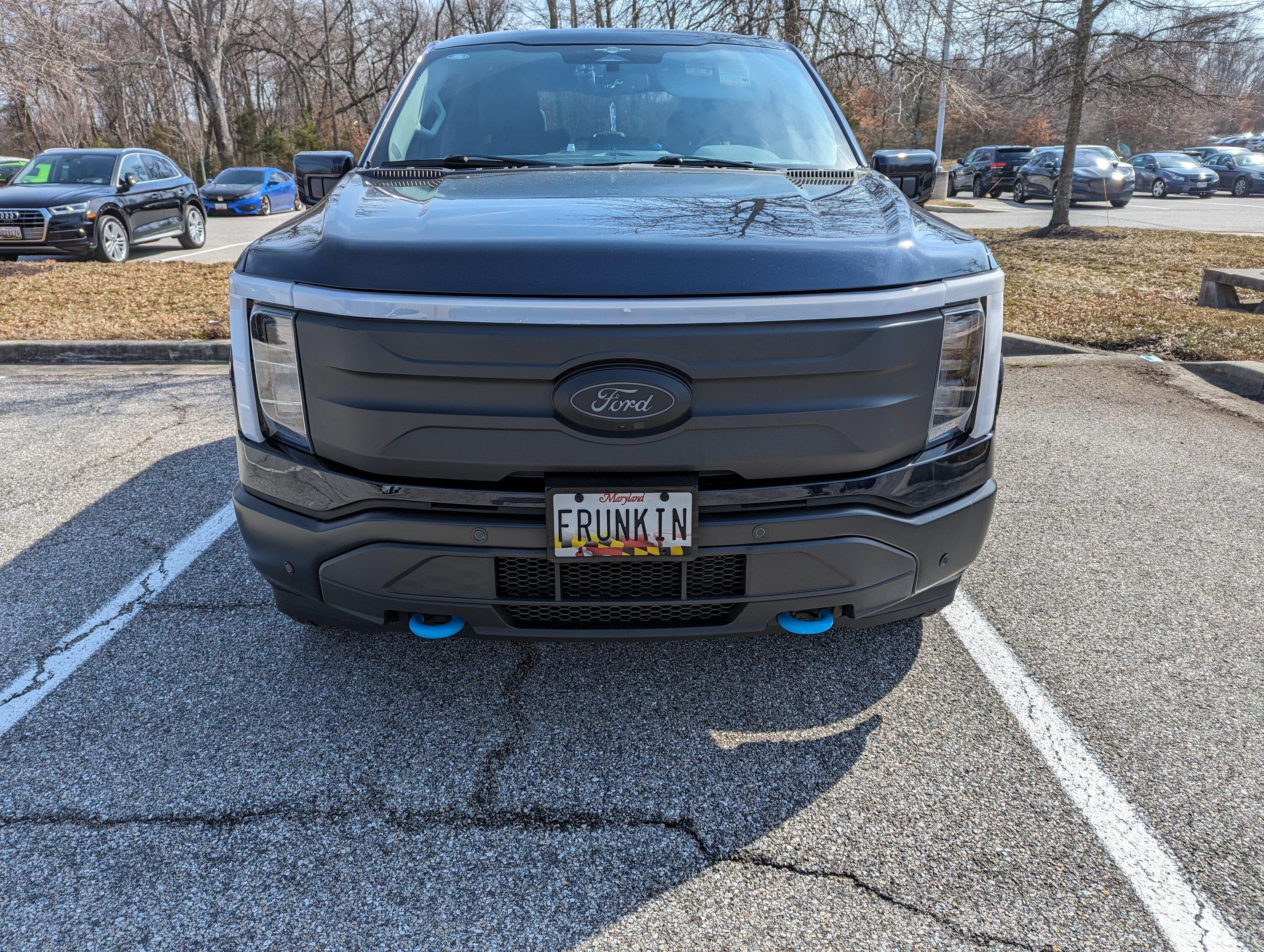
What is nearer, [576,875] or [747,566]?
[576,875]

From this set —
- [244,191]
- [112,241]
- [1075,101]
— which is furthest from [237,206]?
[1075,101]

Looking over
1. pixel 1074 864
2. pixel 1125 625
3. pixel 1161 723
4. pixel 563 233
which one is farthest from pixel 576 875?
pixel 1125 625

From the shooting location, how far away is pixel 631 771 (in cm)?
229

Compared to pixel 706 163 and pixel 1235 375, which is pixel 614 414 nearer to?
pixel 706 163

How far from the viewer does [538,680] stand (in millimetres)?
2689

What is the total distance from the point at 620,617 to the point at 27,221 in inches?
506

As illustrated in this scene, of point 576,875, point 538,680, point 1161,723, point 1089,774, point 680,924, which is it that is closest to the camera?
point 680,924

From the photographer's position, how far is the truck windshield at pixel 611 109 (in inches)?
127

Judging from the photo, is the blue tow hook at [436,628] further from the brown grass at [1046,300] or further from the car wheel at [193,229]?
the car wheel at [193,229]

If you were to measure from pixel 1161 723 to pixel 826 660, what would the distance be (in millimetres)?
920

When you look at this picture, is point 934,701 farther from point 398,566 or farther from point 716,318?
point 398,566

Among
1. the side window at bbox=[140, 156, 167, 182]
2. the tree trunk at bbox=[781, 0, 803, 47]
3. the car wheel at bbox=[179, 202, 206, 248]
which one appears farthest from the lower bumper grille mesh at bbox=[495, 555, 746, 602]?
the car wheel at bbox=[179, 202, 206, 248]

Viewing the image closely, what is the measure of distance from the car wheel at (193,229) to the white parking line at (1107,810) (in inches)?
591

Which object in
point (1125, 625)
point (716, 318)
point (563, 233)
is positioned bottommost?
point (1125, 625)
